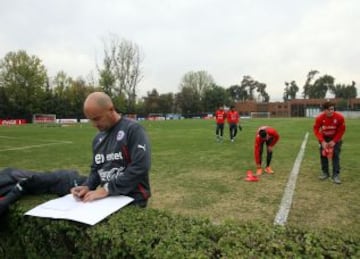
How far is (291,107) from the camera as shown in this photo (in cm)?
10338

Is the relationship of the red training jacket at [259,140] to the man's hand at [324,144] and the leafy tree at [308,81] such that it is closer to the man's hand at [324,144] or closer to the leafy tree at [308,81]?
the man's hand at [324,144]

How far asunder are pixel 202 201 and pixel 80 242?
3609 mm

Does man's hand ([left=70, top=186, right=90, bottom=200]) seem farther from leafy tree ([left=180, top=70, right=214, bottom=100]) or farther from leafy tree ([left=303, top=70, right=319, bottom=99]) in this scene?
leafy tree ([left=303, top=70, right=319, bottom=99])

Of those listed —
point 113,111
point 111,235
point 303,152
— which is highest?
point 113,111

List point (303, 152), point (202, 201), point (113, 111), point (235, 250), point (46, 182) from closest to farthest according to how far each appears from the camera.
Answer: point (235, 250), point (113, 111), point (46, 182), point (202, 201), point (303, 152)

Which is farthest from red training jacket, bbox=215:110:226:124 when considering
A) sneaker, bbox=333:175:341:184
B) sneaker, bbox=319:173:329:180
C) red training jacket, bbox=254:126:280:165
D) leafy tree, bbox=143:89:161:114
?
leafy tree, bbox=143:89:161:114

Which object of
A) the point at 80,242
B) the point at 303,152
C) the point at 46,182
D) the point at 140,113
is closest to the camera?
the point at 80,242

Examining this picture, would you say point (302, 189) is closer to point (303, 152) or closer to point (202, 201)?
point (202, 201)

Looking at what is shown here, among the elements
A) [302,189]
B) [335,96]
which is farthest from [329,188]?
[335,96]

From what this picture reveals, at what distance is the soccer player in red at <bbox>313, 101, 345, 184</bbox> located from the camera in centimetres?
742

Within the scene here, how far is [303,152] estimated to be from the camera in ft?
41.0

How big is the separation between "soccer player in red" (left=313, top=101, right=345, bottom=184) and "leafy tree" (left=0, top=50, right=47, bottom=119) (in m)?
59.6

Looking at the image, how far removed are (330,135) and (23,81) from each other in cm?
6398

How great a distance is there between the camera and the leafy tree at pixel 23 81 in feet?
197
